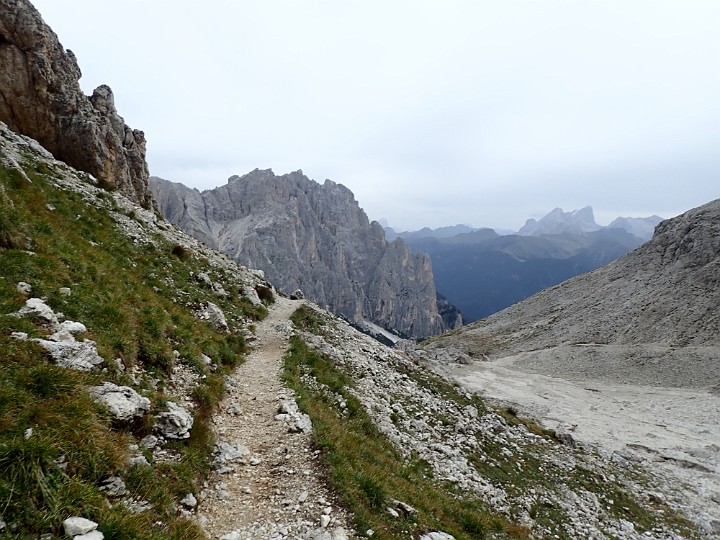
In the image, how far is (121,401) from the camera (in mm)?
8961

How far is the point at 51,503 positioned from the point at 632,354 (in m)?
94.5

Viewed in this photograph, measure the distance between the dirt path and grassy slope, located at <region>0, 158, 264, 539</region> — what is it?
28.1 inches

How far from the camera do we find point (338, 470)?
33.8ft

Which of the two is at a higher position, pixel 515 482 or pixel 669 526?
pixel 515 482

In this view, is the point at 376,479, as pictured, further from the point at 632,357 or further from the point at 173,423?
the point at 632,357

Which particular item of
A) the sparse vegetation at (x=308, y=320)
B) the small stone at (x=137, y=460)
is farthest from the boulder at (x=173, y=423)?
the sparse vegetation at (x=308, y=320)

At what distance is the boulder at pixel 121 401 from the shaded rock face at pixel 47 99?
41.2 m

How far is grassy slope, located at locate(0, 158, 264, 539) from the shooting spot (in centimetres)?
592

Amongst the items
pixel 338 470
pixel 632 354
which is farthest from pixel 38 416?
pixel 632 354

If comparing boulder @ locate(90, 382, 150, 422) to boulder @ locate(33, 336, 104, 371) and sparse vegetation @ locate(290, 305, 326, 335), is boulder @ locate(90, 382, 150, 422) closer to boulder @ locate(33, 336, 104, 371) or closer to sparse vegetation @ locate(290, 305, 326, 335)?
boulder @ locate(33, 336, 104, 371)

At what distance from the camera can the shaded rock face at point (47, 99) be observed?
38.8 m

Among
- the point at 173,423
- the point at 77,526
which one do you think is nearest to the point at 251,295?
the point at 173,423

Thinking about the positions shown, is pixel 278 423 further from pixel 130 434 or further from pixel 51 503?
pixel 51 503

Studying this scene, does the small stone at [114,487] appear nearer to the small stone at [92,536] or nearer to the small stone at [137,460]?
the small stone at [137,460]
